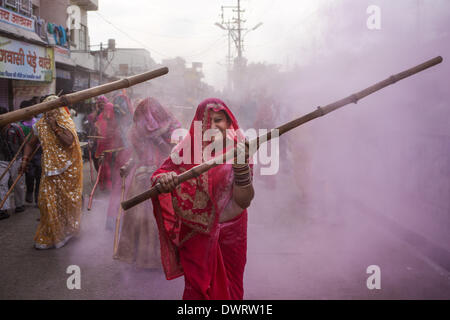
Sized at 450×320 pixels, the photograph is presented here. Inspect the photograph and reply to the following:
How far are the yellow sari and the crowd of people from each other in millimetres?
12

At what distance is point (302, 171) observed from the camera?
7.25 m

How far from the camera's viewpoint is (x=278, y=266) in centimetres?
420

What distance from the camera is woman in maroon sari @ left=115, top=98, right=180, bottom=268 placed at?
4.19 m

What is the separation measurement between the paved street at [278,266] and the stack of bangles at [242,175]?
5.24ft

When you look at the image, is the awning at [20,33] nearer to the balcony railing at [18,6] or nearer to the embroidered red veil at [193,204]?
the balcony railing at [18,6]

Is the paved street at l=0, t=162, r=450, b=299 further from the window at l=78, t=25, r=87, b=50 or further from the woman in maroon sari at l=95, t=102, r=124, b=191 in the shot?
the window at l=78, t=25, r=87, b=50

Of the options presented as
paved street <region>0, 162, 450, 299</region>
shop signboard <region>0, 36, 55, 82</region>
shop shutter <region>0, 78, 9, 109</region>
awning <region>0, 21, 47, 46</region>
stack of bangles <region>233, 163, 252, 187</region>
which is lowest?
paved street <region>0, 162, 450, 299</region>

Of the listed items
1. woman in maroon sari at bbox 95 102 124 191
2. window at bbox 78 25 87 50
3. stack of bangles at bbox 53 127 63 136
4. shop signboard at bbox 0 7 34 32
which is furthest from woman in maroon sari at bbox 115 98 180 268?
window at bbox 78 25 87 50

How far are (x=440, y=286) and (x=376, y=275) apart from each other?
22.7 inches

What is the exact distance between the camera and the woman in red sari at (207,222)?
2.46 metres

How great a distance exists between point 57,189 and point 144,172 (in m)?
1.37

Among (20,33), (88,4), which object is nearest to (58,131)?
(20,33)

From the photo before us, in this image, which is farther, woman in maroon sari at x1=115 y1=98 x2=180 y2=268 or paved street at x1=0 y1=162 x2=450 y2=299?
woman in maroon sari at x1=115 y1=98 x2=180 y2=268

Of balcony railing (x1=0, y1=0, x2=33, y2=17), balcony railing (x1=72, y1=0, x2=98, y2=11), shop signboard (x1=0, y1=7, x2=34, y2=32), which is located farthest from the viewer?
balcony railing (x1=72, y1=0, x2=98, y2=11)
